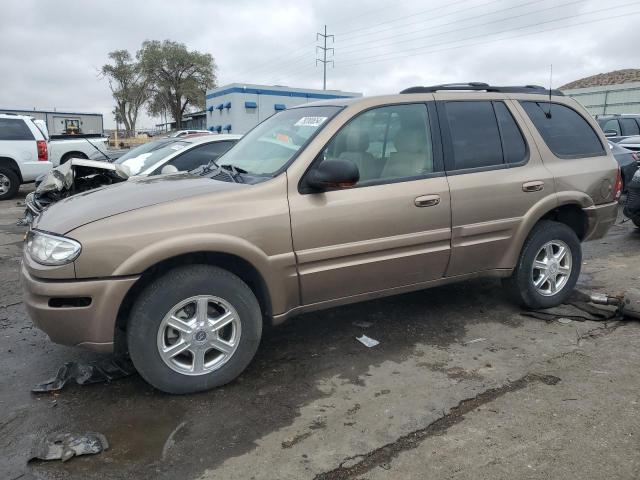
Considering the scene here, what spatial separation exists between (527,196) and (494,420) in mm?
2006

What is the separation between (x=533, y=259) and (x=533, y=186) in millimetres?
626

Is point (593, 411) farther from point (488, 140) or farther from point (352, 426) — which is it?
point (488, 140)

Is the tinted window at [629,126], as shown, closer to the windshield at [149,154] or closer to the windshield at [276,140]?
the windshield at [149,154]

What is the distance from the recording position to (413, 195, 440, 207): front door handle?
375 cm

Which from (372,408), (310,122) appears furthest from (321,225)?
(372,408)

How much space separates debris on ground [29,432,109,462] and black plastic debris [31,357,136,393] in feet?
1.84

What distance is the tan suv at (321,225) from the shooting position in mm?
2990

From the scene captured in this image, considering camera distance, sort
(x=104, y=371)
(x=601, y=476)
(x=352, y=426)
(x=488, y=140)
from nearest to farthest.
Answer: (x=601, y=476) → (x=352, y=426) → (x=104, y=371) → (x=488, y=140)

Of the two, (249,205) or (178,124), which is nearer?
(249,205)

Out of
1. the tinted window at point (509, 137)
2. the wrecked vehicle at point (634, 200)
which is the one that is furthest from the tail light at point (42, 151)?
the wrecked vehicle at point (634, 200)

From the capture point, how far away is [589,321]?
14.5 feet

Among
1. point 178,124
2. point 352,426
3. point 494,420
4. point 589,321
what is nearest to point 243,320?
point 352,426

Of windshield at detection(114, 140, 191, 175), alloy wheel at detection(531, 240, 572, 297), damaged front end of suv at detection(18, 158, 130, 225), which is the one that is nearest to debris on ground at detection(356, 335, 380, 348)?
alloy wheel at detection(531, 240, 572, 297)

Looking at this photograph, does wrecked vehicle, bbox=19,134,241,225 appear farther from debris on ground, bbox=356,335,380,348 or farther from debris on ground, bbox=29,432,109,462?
debris on ground, bbox=29,432,109,462
